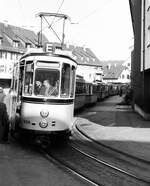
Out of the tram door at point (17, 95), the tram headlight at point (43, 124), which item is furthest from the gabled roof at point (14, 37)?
the tram headlight at point (43, 124)

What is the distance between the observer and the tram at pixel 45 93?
9.97m

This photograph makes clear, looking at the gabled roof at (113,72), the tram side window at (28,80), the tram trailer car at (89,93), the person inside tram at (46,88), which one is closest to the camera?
the person inside tram at (46,88)

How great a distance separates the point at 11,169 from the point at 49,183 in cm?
131

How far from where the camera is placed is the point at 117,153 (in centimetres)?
1042

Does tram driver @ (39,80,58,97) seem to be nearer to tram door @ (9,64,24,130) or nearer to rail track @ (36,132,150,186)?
tram door @ (9,64,24,130)

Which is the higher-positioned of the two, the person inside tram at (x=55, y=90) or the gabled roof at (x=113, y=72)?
the gabled roof at (x=113, y=72)

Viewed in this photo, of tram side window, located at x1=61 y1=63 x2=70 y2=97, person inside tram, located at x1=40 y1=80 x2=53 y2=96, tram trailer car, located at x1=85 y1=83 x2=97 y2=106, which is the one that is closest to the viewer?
person inside tram, located at x1=40 y1=80 x2=53 y2=96

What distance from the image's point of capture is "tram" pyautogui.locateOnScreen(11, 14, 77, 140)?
32.7 feet

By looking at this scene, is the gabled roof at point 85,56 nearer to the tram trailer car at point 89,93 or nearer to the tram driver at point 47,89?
the tram trailer car at point 89,93

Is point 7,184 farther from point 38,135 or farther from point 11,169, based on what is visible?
point 38,135

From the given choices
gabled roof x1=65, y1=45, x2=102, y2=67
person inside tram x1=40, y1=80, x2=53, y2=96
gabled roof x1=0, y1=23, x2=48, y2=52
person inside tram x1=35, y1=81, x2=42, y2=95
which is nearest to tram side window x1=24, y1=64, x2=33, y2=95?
person inside tram x1=35, y1=81, x2=42, y2=95

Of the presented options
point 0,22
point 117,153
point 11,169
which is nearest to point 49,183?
point 11,169

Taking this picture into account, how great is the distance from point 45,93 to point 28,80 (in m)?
0.69

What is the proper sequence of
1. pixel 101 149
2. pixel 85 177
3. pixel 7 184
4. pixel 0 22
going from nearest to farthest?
pixel 7 184 → pixel 85 177 → pixel 101 149 → pixel 0 22
